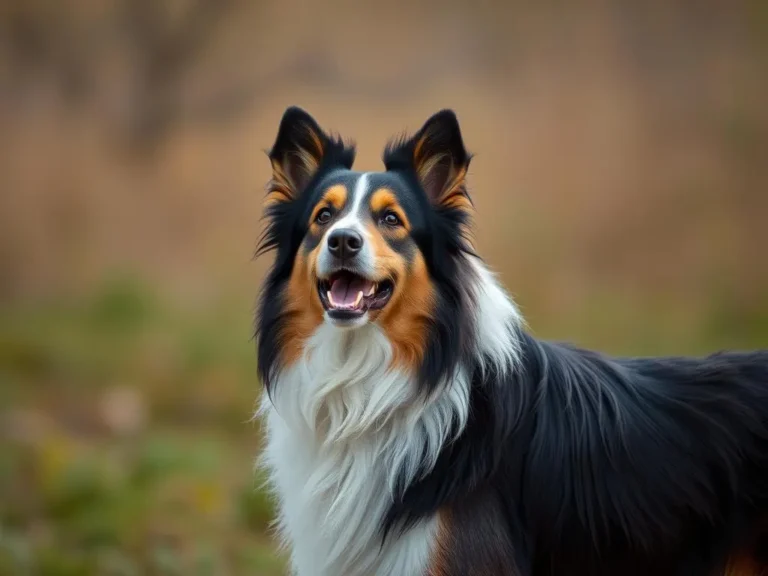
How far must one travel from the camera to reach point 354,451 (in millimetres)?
3643

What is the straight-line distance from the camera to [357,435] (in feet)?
11.9

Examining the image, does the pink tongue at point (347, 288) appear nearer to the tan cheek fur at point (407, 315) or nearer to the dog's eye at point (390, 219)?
the tan cheek fur at point (407, 315)

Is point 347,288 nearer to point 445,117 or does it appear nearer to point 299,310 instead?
point 299,310

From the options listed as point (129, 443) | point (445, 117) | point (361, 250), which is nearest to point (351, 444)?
point (361, 250)

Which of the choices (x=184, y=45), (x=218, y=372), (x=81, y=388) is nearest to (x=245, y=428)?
(x=218, y=372)

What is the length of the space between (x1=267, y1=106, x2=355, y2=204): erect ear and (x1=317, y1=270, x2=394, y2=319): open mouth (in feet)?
1.67

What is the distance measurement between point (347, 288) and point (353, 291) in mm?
24

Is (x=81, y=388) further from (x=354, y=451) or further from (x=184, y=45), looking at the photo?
(x=354, y=451)

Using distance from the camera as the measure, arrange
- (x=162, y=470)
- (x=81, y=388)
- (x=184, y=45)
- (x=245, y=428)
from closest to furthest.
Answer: (x=162, y=470)
(x=245, y=428)
(x=81, y=388)
(x=184, y=45)

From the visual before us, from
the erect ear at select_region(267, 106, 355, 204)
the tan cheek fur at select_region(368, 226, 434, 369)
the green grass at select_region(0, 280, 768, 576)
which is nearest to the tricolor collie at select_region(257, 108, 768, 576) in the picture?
the tan cheek fur at select_region(368, 226, 434, 369)

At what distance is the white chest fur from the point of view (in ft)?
11.6

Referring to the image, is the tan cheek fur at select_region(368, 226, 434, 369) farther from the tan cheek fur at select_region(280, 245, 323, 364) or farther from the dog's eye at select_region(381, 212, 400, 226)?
the tan cheek fur at select_region(280, 245, 323, 364)

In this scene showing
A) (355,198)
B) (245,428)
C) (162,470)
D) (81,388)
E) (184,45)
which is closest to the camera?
(355,198)

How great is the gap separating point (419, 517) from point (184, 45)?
8.87 meters
